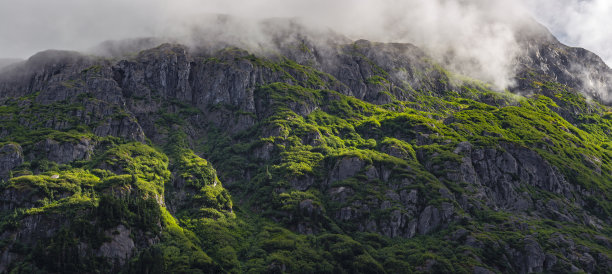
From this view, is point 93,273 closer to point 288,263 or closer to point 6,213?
point 6,213

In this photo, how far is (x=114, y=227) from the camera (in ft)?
595

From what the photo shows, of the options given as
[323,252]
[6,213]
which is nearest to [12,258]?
[6,213]

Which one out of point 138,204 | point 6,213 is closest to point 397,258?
point 138,204

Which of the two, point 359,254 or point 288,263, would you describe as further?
point 359,254

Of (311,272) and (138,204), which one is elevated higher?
(138,204)

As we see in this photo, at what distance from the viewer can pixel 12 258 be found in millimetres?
164500

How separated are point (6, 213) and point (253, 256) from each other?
103682mm

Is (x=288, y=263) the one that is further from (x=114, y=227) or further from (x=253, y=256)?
(x=114, y=227)

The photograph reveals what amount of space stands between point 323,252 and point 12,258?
120 metres

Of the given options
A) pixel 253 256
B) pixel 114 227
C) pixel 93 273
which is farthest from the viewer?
pixel 253 256

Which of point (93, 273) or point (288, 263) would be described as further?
point (288, 263)

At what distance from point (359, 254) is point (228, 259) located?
56637 millimetres

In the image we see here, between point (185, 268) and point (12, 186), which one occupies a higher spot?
point (12, 186)

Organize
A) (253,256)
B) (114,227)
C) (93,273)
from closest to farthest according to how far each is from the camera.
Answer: (93,273)
(114,227)
(253,256)
